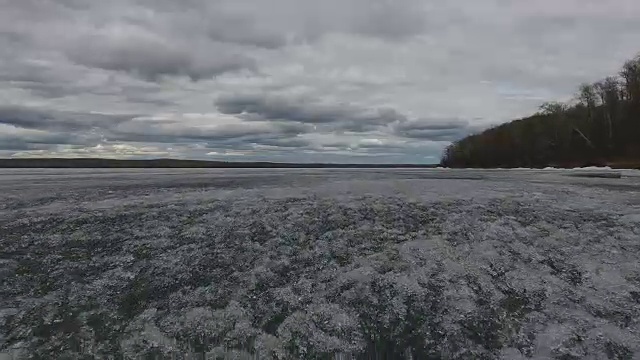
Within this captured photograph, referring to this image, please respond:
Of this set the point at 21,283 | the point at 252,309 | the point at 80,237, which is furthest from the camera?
the point at 80,237

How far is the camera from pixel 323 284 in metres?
5.27

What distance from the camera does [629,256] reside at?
577 cm

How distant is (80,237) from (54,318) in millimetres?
2137

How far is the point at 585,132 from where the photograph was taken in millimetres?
62156

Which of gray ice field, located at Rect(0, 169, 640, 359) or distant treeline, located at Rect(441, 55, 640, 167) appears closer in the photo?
gray ice field, located at Rect(0, 169, 640, 359)

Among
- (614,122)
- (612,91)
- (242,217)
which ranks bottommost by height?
(242,217)

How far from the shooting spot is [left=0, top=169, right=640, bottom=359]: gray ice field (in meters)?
4.37

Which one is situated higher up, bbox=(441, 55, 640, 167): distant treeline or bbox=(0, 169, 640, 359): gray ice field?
bbox=(441, 55, 640, 167): distant treeline

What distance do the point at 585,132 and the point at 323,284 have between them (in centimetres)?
6754

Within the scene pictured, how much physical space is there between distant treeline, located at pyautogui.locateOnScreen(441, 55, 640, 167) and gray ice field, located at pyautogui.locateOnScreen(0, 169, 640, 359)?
2228 inches

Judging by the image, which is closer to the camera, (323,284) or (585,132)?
(323,284)

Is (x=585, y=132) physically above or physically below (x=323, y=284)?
above

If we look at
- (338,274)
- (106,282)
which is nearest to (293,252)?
(338,274)

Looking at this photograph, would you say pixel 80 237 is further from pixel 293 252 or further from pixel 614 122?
pixel 614 122
